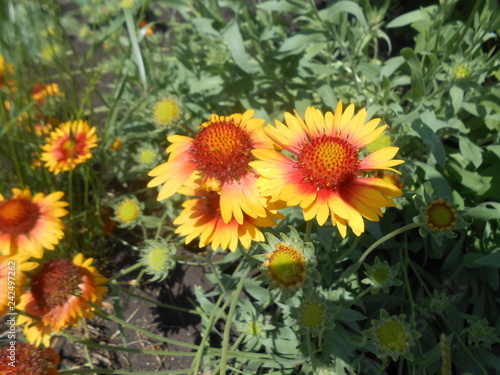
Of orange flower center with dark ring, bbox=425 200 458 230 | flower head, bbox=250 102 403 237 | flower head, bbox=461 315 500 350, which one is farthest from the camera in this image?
flower head, bbox=461 315 500 350

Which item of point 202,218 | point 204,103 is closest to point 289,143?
point 202,218

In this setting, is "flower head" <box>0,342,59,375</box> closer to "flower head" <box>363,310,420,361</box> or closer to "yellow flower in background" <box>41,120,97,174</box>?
"yellow flower in background" <box>41,120,97,174</box>

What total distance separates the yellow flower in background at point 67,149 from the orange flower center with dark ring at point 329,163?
3.72 feet

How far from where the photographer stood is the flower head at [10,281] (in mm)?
1188

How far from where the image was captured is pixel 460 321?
152cm

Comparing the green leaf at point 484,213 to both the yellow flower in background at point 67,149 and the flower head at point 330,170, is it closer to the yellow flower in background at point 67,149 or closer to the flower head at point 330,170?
the flower head at point 330,170

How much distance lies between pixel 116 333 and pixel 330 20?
182cm

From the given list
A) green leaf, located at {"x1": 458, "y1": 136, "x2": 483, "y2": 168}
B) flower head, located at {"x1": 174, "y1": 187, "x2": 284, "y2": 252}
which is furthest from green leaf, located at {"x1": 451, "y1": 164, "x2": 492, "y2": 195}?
flower head, located at {"x1": 174, "y1": 187, "x2": 284, "y2": 252}

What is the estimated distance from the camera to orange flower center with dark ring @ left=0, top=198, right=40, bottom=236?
1528 millimetres

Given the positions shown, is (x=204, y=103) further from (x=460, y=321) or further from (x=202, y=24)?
(x=460, y=321)

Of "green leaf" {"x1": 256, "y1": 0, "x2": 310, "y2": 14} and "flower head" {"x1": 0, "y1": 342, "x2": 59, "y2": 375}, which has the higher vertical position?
"green leaf" {"x1": 256, "y1": 0, "x2": 310, "y2": 14}

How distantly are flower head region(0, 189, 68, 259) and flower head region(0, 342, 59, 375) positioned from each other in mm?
387

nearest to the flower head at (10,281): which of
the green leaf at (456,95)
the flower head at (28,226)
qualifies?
the flower head at (28,226)

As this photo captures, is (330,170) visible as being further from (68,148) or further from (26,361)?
(68,148)
